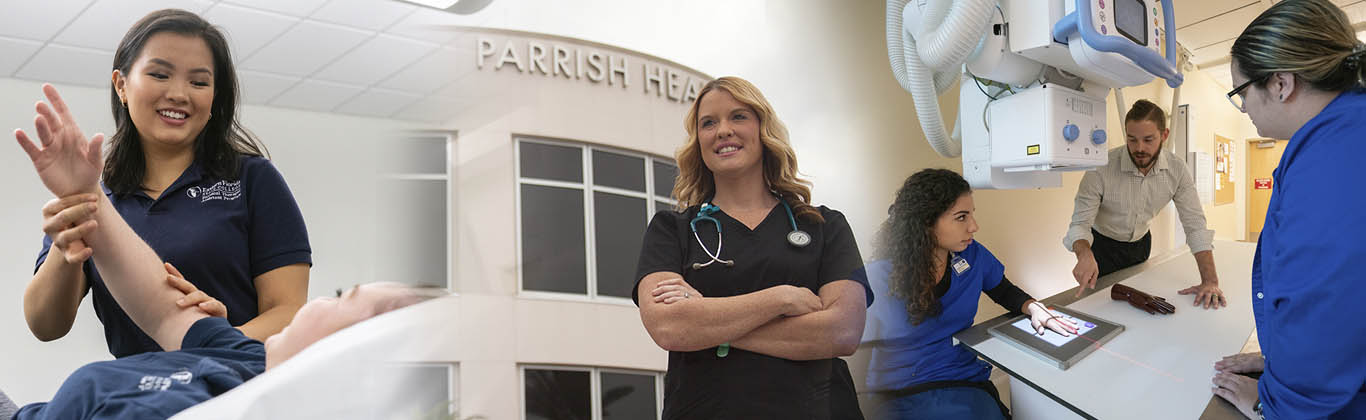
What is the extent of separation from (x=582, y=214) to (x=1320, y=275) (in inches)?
58.7

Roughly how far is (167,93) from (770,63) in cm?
104

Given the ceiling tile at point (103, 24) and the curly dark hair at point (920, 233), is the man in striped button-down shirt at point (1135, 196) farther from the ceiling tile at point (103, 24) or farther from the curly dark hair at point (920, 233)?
the ceiling tile at point (103, 24)

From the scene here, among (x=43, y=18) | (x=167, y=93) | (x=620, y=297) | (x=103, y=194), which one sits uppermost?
(x=43, y=18)

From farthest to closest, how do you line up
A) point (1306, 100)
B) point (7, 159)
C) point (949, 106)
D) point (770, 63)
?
point (949, 106) < point (1306, 100) < point (770, 63) < point (7, 159)

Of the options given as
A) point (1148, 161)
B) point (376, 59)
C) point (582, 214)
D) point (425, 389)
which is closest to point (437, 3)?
point (376, 59)

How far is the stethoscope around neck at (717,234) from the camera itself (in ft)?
4.18

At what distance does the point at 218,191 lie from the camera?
1039 millimetres

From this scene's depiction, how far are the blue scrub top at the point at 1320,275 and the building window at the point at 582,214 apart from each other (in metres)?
1.36

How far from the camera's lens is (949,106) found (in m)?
2.33

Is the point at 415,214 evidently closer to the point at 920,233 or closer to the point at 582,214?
the point at 582,214

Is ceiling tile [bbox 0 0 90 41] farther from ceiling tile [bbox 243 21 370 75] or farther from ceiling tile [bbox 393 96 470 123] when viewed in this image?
ceiling tile [bbox 393 96 470 123]

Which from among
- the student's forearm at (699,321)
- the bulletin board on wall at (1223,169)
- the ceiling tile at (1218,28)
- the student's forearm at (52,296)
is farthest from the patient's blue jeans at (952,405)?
the ceiling tile at (1218,28)

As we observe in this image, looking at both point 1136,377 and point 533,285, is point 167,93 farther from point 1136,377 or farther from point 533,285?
point 1136,377

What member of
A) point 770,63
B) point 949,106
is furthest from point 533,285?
point 949,106
